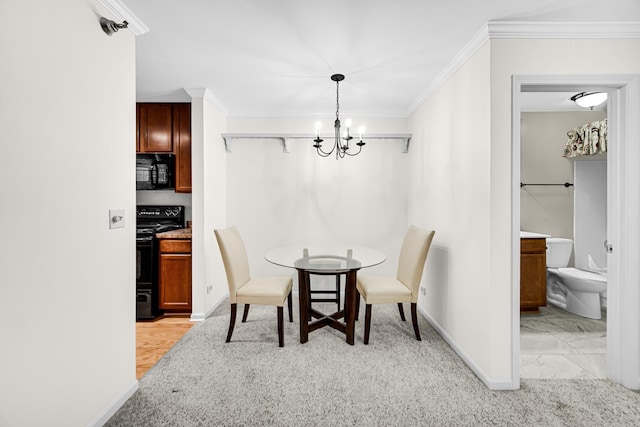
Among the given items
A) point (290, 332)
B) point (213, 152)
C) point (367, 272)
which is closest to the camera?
point (290, 332)

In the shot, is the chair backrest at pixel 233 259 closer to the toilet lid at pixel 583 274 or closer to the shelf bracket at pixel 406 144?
the shelf bracket at pixel 406 144

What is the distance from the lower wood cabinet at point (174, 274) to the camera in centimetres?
314

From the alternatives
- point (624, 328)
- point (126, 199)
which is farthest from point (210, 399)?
point (624, 328)

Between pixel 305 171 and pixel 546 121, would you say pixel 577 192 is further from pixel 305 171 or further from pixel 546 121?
pixel 305 171

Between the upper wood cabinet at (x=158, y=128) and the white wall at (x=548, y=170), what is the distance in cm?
433

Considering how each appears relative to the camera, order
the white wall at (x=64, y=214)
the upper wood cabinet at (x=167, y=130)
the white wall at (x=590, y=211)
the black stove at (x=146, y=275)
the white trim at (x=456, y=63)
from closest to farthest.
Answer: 1. the white wall at (x=64, y=214)
2. the white trim at (x=456, y=63)
3. the black stove at (x=146, y=275)
4. the upper wood cabinet at (x=167, y=130)
5. the white wall at (x=590, y=211)

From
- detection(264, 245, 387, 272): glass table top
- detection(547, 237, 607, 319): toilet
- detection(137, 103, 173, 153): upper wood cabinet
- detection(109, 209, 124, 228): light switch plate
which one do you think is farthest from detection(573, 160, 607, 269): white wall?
detection(137, 103, 173, 153): upper wood cabinet

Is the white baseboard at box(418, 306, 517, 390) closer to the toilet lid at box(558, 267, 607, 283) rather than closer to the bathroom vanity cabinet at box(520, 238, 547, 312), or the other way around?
the bathroom vanity cabinet at box(520, 238, 547, 312)

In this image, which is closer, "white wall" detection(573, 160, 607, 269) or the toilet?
the toilet

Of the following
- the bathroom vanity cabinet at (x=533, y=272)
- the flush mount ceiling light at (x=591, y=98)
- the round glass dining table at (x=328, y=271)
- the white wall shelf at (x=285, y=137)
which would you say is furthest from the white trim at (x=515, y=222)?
the white wall shelf at (x=285, y=137)

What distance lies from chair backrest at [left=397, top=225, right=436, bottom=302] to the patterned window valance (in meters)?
2.21

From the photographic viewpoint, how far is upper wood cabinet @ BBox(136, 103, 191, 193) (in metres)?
3.34

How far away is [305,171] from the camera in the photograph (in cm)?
385

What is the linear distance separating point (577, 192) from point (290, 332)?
3.84 m
